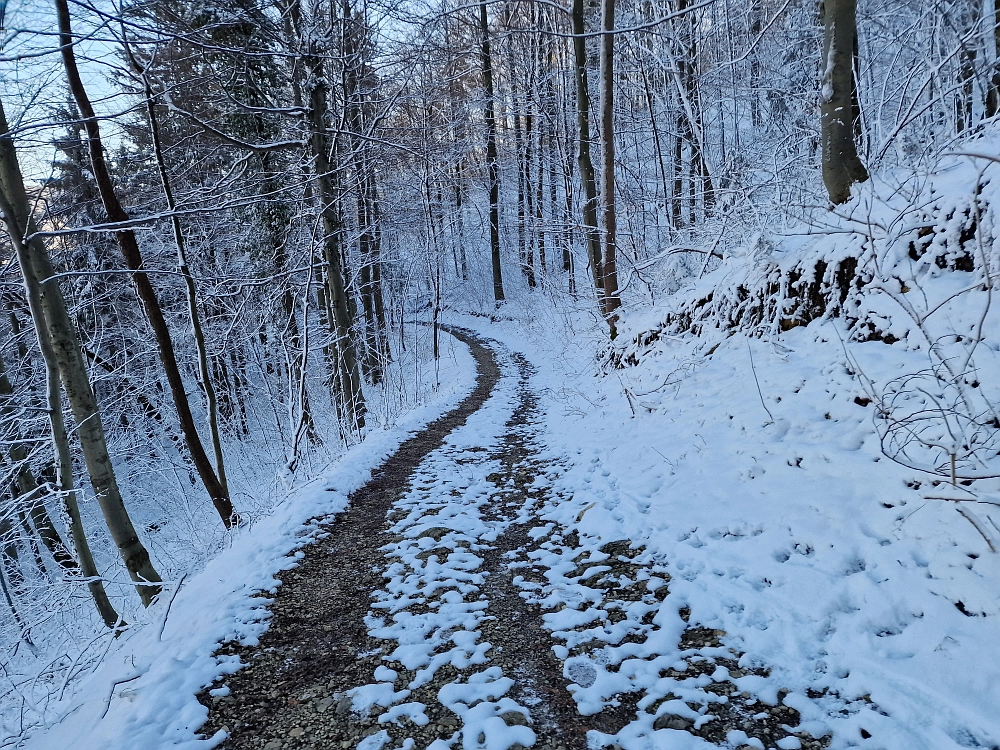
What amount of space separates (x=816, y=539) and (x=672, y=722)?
169 centimetres

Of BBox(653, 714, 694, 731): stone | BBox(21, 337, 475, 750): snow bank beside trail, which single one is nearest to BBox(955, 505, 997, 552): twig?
BBox(653, 714, 694, 731): stone

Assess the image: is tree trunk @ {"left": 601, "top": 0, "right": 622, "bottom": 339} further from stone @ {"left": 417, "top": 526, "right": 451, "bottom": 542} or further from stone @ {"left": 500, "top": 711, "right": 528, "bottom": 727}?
stone @ {"left": 500, "top": 711, "right": 528, "bottom": 727}

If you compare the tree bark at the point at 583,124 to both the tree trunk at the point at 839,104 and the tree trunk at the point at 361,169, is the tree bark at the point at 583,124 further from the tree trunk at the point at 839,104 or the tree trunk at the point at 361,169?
the tree trunk at the point at 839,104

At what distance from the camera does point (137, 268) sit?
23.4ft

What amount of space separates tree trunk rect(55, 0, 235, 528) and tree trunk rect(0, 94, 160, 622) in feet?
2.81

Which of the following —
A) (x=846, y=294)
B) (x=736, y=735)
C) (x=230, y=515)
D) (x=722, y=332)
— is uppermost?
(x=846, y=294)

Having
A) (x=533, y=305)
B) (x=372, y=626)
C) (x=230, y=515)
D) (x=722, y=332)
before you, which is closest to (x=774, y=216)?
(x=722, y=332)

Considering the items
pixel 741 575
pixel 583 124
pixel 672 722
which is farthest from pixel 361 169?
pixel 672 722

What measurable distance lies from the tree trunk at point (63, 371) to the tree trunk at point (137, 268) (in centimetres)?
86

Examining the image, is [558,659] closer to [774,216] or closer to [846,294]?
[846,294]

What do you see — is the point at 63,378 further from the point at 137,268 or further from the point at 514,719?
the point at 514,719

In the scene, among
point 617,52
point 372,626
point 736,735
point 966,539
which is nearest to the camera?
point 736,735

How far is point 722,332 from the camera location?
269 inches

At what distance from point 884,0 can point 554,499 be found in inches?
479
